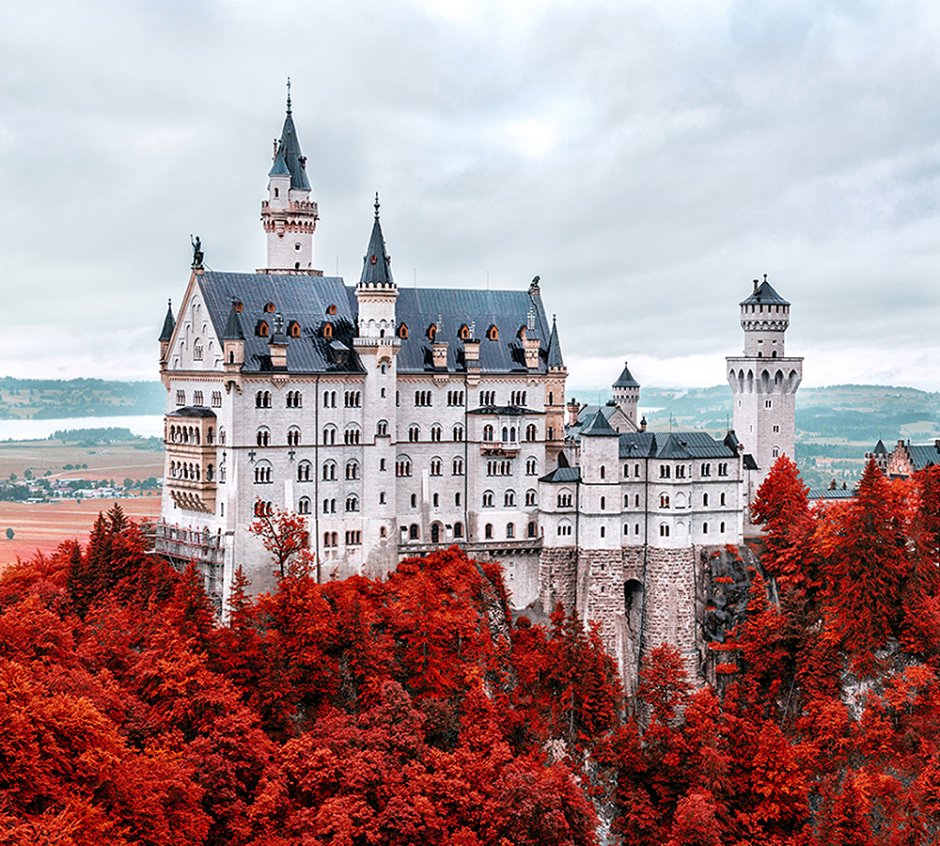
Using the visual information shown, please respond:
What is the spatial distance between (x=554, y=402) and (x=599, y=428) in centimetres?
578

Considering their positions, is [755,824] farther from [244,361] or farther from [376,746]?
[244,361]

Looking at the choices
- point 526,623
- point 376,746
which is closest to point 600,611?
point 526,623

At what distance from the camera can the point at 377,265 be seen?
9988cm

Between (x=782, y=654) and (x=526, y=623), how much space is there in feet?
60.4

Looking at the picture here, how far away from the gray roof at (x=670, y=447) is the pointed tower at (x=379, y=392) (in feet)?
58.4

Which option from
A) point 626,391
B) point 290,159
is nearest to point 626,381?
point 626,391

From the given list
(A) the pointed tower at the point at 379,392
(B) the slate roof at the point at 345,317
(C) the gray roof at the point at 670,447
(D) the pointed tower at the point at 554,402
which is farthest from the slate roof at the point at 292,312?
(C) the gray roof at the point at 670,447

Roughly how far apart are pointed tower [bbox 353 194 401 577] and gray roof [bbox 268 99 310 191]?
12654mm

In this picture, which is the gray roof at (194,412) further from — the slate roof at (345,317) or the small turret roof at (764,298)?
the small turret roof at (764,298)

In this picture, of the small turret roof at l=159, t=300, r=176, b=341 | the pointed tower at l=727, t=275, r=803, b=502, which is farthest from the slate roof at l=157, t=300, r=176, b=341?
the pointed tower at l=727, t=275, r=803, b=502

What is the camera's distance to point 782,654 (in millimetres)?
102688

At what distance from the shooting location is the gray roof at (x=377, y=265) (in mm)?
99688

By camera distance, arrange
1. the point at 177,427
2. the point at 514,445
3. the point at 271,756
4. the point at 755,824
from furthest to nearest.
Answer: the point at 514,445 → the point at 177,427 → the point at 755,824 → the point at 271,756

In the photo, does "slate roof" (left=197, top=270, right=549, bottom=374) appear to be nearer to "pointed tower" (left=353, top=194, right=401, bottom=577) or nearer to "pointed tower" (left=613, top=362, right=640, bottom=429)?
"pointed tower" (left=353, top=194, right=401, bottom=577)
